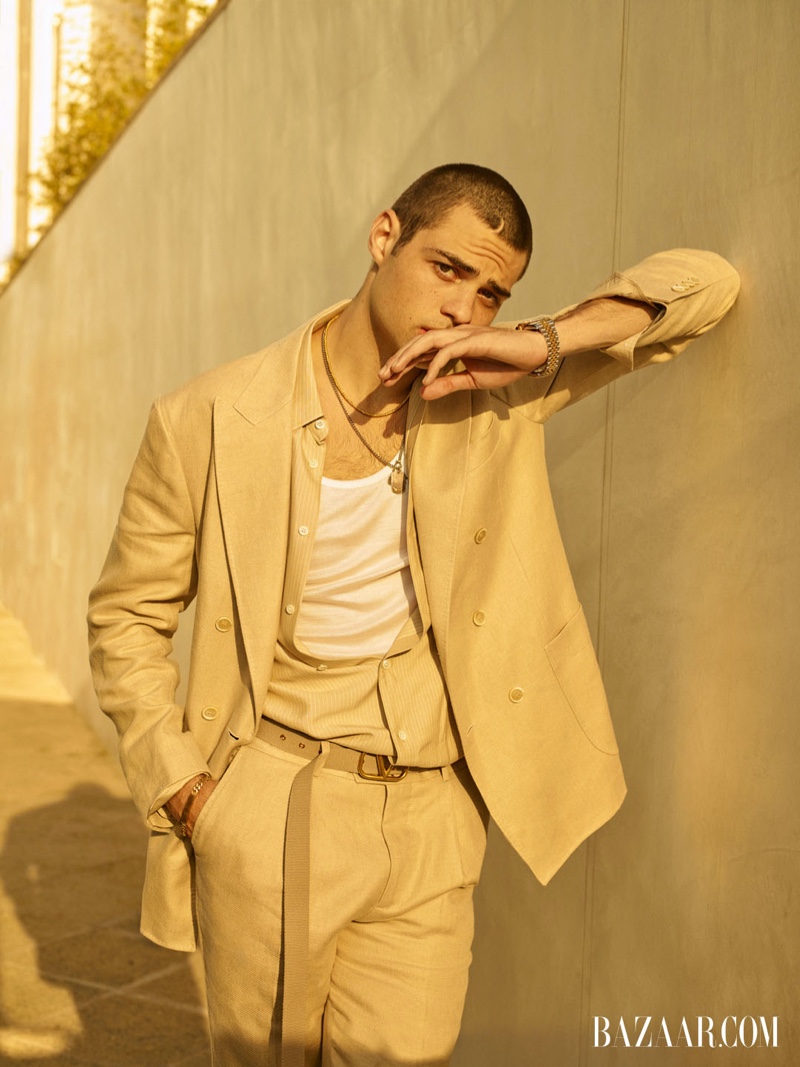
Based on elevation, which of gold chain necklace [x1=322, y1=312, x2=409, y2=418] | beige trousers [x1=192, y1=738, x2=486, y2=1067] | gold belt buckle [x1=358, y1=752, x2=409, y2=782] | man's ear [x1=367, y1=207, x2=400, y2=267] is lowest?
beige trousers [x1=192, y1=738, x2=486, y2=1067]

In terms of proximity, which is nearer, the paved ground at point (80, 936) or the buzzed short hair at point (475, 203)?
the buzzed short hair at point (475, 203)

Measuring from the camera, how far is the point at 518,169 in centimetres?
352

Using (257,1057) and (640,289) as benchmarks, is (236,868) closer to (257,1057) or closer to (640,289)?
(257,1057)

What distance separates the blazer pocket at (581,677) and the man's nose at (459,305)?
63 centimetres

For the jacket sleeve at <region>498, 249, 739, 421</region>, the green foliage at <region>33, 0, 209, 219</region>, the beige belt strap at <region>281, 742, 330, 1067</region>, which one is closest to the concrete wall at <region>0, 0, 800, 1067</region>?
the jacket sleeve at <region>498, 249, 739, 421</region>

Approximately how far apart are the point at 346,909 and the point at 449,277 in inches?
47.8

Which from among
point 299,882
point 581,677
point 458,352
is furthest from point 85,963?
point 458,352

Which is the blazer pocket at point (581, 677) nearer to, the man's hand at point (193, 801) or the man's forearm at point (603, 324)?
the man's forearm at point (603, 324)

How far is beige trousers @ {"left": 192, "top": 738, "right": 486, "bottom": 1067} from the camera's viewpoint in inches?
96.3

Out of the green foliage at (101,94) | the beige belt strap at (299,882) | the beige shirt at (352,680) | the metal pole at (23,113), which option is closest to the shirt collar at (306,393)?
the beige shirt at (352,680)

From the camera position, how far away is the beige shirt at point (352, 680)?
244cm

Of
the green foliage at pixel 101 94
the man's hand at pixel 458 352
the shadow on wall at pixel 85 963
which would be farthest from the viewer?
the green foliage at pixel 101 94

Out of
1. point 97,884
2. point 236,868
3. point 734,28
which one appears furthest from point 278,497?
point 97,884

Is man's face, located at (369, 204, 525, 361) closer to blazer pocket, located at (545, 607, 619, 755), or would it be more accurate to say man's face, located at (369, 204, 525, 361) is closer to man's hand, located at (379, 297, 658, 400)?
man's hand, located at (379, 297, 658, 400)
